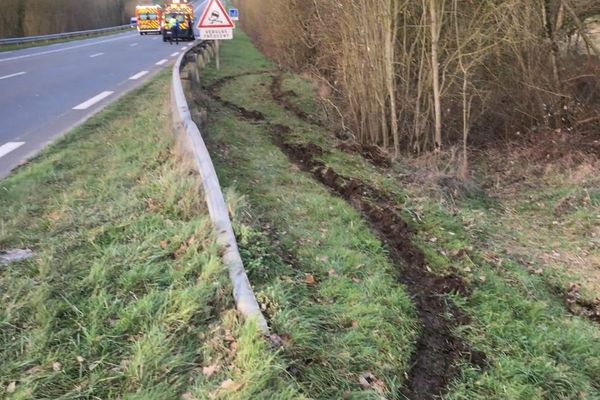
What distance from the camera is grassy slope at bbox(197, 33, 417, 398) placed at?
9.90ft

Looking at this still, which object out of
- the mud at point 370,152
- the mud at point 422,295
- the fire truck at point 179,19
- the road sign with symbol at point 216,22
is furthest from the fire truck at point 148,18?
the mud at point 422,295

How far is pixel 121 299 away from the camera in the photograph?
332 cm

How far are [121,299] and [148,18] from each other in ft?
132

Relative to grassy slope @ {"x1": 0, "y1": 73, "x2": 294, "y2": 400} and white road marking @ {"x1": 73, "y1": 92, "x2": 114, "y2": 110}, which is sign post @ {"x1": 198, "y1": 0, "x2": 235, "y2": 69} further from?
grassy slope @ {"x1": 0, "y1": 73, "x2": 294, "y2": 400}

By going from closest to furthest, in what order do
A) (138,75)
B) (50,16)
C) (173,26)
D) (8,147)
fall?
(8,147), (138,75), (173,26), (50,16)

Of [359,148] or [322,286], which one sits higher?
[359,148]

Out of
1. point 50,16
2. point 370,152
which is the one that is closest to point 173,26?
point 50,16

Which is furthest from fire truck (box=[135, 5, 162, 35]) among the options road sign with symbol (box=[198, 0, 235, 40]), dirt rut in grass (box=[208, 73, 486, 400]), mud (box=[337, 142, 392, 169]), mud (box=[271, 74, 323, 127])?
dirt rut in grass (box=[208, 73, 486, 400])

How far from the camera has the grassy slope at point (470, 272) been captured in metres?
3.34

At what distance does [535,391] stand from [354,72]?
6869 millimetres

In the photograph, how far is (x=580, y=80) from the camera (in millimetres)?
9039

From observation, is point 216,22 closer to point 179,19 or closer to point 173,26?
point 173,26

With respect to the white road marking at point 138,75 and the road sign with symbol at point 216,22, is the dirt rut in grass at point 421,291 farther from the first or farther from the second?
the road sign with symbol at point 216,22

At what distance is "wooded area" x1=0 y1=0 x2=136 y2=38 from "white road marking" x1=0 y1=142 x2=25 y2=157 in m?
24.9
